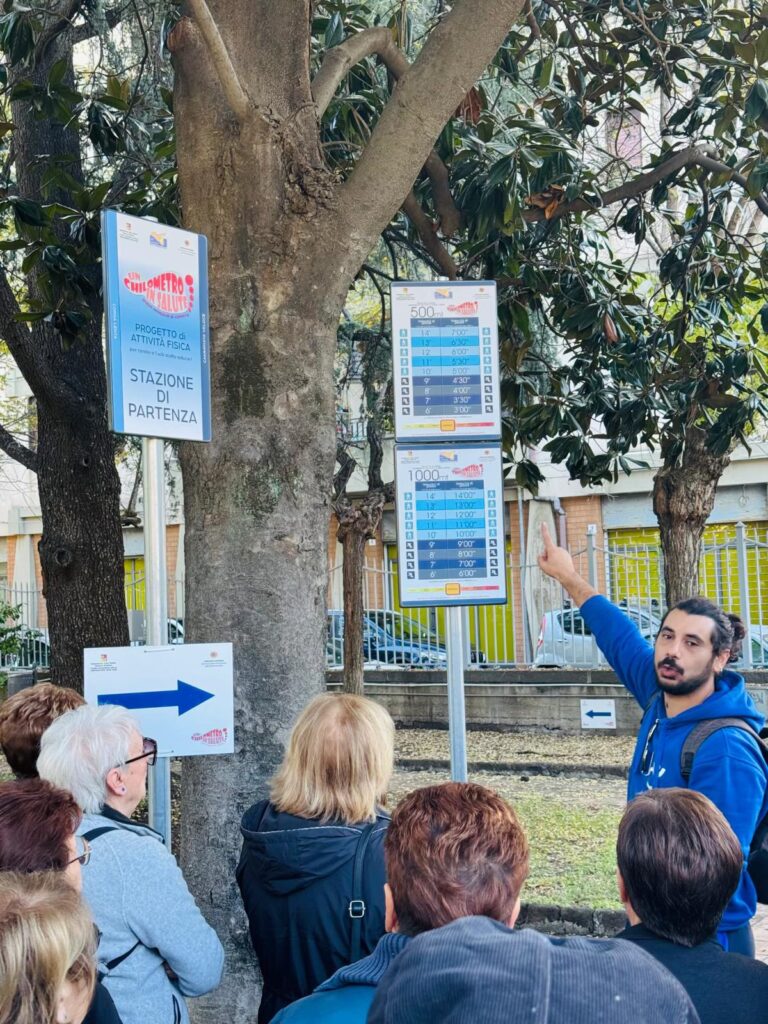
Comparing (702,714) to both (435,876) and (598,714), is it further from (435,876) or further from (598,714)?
(598,714)

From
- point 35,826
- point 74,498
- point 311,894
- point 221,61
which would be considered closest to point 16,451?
point 74,498

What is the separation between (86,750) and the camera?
3.48 m

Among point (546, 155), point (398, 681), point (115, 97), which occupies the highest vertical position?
point (115, 97)

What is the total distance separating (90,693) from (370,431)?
12.1 metres

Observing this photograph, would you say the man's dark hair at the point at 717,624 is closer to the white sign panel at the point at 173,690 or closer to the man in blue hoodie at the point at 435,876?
the white sign panel at the point at 173,690

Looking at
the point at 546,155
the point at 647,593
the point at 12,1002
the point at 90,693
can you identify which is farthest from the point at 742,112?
the point at 647,593

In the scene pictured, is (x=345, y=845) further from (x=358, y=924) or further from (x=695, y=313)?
(x=695, y=313)

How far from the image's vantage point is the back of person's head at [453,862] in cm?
228

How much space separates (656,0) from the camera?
8.62 meters

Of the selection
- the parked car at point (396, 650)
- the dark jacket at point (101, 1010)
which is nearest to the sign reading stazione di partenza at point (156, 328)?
the dark jacket at point (101, 1010)

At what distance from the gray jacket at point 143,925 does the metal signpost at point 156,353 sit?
0.71m

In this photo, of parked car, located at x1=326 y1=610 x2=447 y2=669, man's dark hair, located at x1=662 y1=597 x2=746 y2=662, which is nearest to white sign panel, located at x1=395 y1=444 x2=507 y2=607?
man's dark hair, located at x1=662 y1=597 x2=746 y2=662

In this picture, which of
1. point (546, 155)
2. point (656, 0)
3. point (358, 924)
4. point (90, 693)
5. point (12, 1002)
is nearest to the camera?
point (12, 1002)

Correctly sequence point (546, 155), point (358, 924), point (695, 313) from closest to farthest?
point (358, 924)
point (546, 155)
point (695, 313)
